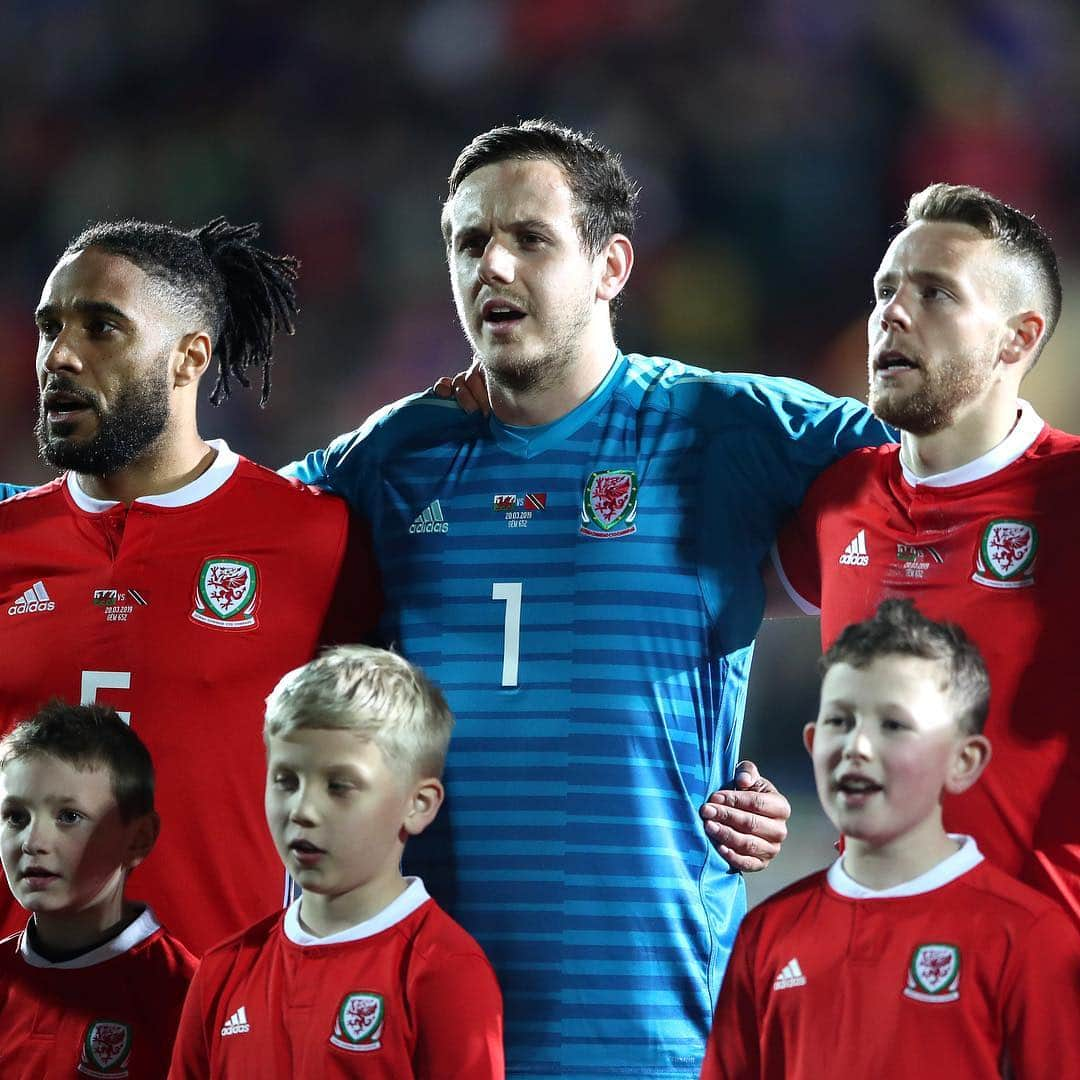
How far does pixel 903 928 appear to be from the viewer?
204cm

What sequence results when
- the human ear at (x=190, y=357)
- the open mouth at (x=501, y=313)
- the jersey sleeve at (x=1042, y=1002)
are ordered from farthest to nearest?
the human ear at (x=190, y=357)
the open mouth at (x=501, y=313)
the jersey sleeve at (x=1042, y=1002)

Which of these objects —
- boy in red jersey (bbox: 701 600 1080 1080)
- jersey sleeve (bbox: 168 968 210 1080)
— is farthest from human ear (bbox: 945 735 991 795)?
jersey sleeve (bbox: 168 968 210 1080)

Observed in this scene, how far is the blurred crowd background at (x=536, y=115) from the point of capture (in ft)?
19.2

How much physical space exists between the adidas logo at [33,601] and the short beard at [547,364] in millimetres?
855

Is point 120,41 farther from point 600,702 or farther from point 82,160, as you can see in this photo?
point 600,702

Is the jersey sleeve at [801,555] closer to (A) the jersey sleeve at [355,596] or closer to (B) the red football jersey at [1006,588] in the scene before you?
(B) the red football jersey at [1006,588]

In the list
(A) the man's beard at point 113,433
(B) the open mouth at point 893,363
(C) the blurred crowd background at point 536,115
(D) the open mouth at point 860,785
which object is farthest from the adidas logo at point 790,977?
(C) the blurred crowd background at point 536,115

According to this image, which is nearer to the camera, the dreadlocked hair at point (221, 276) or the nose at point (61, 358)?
the nose at point (61, 358)

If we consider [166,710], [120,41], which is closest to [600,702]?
[166,710]

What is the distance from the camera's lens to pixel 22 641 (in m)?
2.79

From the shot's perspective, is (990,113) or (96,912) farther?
(990,113)

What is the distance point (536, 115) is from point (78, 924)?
4.37 m

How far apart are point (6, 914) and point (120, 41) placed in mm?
4807

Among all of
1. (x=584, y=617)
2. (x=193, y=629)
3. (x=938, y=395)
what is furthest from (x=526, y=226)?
(x=193, y=629)
